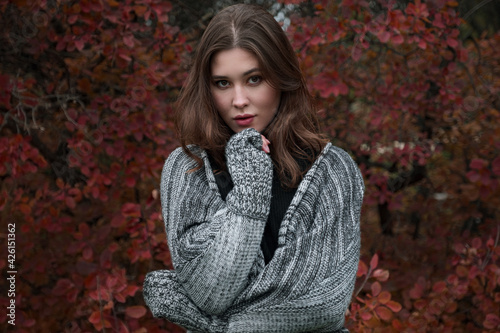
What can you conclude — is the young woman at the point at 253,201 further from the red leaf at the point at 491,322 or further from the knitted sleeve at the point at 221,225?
the red leaf at the point at 491,322

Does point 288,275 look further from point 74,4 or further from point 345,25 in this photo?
point 74,4

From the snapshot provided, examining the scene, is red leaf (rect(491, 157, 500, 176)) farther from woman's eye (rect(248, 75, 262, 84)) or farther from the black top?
woman's eye (rect(248, 75, 262, 84))

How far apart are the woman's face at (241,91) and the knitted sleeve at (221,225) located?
83 millimetres

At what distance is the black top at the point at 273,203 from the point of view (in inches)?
64.8

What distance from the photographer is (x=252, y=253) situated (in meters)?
1.47

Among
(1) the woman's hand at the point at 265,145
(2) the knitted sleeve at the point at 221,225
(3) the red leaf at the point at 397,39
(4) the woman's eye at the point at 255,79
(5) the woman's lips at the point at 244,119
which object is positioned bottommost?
(2) the knitted sleeve at the point at 221,225

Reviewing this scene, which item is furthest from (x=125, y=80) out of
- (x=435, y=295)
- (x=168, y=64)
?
(x=435, y=295)

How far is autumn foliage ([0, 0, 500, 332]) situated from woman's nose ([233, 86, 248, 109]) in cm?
125

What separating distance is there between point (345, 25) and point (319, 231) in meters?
1.60

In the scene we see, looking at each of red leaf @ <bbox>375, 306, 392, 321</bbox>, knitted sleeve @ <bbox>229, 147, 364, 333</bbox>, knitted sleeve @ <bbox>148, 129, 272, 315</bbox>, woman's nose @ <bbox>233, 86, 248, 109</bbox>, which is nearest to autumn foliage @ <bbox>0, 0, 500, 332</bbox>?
red leaf @ <bbox>375, 306, 392, 321</bbox>

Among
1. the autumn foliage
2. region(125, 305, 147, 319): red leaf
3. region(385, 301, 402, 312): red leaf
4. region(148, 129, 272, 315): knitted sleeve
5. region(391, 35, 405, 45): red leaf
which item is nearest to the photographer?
region(148, 129, 272, 315): knitted sleeve

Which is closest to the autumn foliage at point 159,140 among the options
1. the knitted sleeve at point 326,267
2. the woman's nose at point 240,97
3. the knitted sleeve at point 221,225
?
the knitted sleeve at point 326,267

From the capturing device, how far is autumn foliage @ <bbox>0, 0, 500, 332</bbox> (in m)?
2.86

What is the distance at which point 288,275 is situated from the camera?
1.50 meters
